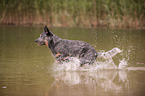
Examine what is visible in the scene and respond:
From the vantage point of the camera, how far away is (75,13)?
20625mm

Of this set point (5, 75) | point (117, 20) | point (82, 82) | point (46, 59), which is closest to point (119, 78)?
point (82, 82)

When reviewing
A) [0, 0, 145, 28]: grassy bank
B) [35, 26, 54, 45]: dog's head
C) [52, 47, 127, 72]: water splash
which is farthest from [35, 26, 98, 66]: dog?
[0, 0, 145, 28]: grassy bank

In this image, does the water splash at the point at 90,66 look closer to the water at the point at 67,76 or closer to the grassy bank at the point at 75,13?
→ the water at the point at 67,76

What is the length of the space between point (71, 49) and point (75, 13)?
12.6 metres

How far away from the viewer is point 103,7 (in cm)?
1997

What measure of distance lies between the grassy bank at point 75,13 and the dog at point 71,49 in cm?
1147

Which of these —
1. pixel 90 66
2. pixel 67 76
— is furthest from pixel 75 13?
pixel 67 76

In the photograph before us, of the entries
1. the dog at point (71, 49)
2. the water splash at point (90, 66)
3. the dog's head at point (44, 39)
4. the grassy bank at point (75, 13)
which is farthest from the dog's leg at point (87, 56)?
the grassy bank at point (75, 13)

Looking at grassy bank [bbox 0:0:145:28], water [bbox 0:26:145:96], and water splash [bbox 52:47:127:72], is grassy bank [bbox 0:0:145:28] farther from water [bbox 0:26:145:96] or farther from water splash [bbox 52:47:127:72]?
water splash [bbox 52:47:127:72]

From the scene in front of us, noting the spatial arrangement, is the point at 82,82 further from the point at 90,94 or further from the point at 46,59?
the point at 46,59

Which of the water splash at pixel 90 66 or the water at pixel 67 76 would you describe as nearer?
the water at pixel 67 76

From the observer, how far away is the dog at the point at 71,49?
321 inches

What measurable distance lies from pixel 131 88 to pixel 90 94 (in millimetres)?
925

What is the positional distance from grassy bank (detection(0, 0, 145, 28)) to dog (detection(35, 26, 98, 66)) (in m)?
11.5
